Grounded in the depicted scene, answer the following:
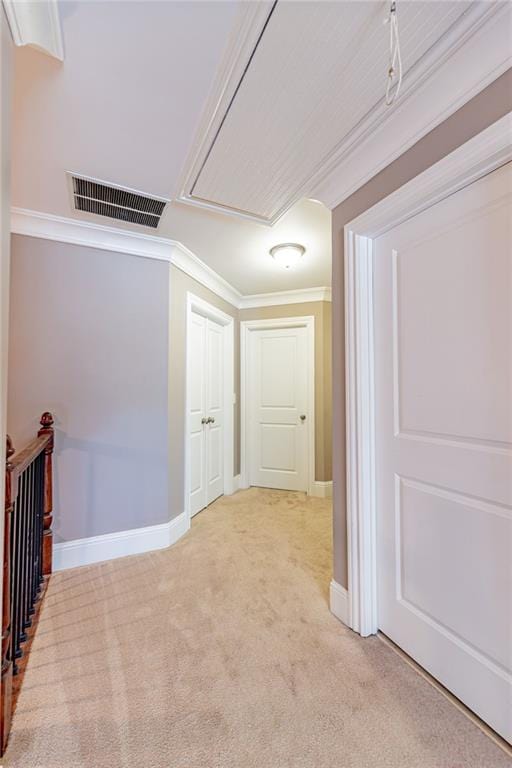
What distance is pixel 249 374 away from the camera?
418 cm

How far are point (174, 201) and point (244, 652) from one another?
2348 mm

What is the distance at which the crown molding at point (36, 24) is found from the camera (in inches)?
38.2

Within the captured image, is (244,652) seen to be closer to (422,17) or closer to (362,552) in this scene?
(362,552)

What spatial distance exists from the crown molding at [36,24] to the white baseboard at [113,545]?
8.13ft

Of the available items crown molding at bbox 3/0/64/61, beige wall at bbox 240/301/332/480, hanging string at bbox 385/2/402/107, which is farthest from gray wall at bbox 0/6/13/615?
beige wall at bbox 240/301/332/480

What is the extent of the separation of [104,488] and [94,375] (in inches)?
31.0

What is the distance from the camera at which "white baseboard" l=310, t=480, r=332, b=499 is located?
3.80 m

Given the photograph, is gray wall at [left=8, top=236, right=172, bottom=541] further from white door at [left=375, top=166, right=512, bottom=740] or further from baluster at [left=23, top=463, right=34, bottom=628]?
white door at [left=375, top=166, right=512, bottom=740]

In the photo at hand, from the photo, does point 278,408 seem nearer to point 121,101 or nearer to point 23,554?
point 23,554

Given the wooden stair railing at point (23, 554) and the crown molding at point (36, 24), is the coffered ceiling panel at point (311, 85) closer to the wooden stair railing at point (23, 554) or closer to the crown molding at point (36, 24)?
the crown molding at point (36, 24)

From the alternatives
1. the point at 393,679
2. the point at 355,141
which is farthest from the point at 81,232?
the point at 393,679

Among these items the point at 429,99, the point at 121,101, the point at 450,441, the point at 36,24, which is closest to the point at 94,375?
the point at 121,101

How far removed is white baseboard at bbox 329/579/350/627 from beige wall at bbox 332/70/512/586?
37 millimetres

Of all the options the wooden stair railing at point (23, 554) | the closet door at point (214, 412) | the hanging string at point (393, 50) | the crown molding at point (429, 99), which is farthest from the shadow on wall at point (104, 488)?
the hanging string at point (393, 50)
